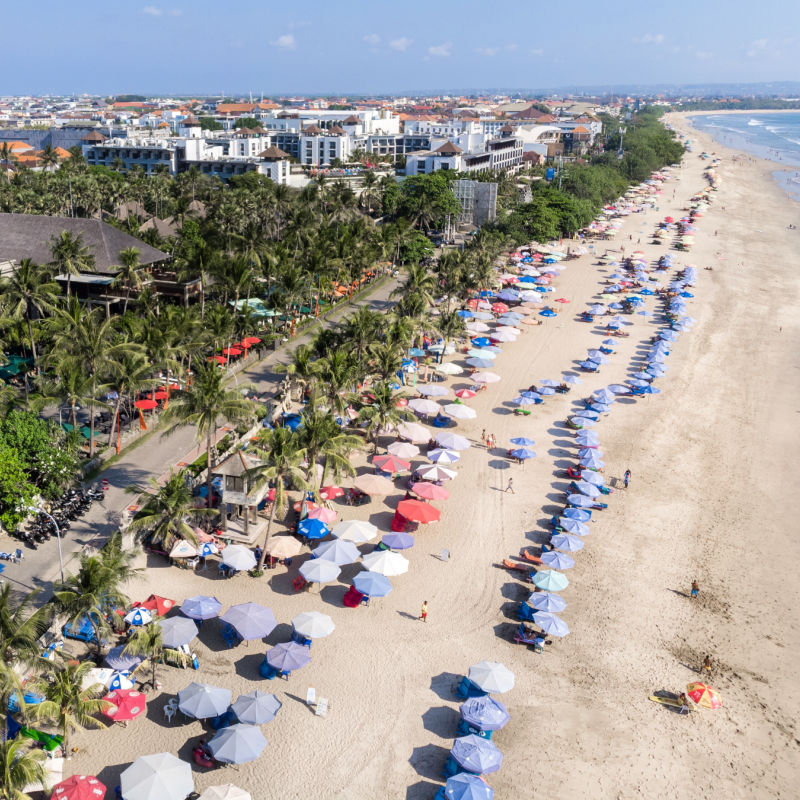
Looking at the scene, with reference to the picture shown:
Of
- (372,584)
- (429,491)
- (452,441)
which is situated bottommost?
(372,584)

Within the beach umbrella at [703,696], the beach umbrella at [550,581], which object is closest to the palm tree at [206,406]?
the beach umbrella at [550,581]

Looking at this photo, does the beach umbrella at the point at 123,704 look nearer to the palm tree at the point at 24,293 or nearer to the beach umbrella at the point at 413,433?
the beach umbrella at the point at 413,433

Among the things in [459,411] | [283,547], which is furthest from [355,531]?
[459,411]

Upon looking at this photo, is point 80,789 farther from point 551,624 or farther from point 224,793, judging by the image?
point 551,624

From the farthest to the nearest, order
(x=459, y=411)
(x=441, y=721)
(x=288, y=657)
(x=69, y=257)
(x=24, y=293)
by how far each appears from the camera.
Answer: (x=69, y=257) → (x=459, y=411) → (x=24, y=293) → (x=288, y=657) → (x=441, y=721)

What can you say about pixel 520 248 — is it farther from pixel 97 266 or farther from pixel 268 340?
pixel 97 266

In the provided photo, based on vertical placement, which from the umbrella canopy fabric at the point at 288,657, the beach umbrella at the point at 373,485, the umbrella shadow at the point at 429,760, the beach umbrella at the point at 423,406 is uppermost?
the beach umbrella at the point at 423,406

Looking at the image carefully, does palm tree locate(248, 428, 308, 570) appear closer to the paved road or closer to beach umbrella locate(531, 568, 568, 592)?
the paved road
